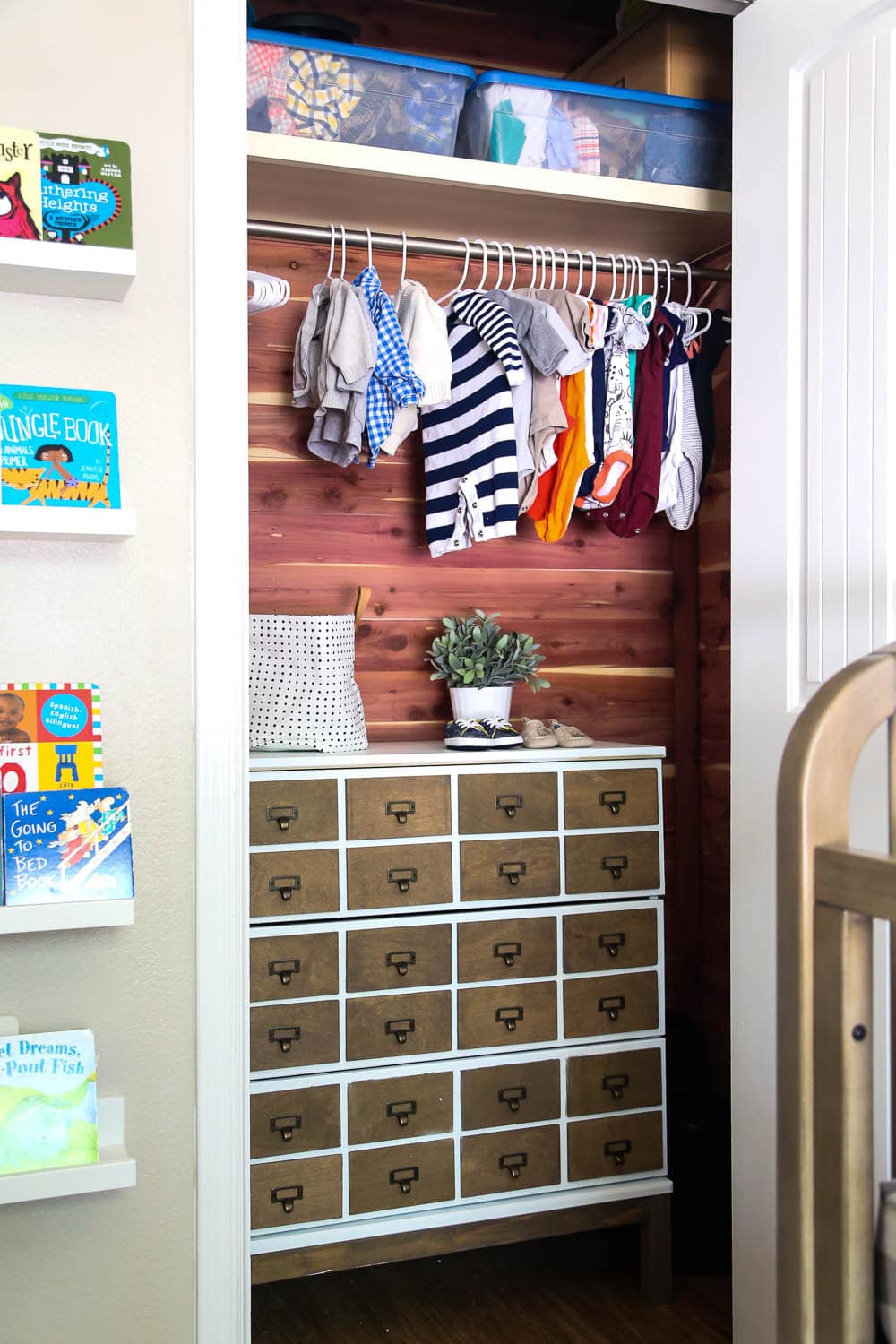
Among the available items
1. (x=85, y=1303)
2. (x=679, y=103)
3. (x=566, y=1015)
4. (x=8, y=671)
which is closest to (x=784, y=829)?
(x=8, y=671)

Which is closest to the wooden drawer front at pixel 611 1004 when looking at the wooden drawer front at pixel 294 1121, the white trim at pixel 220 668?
the wooden drawer front at pixel 294 1121

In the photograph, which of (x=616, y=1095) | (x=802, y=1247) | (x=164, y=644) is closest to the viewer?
(x=802, y=1247)

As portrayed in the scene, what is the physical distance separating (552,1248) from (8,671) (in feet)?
5.96

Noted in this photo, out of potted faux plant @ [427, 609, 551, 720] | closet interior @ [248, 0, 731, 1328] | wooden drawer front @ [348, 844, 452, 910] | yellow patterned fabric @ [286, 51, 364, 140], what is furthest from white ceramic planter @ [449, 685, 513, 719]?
yellow patterned fabric @ [286, 51, 364, 140]

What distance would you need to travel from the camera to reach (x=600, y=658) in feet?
9.58

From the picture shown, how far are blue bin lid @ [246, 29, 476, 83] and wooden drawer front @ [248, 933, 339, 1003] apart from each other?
5.05ft

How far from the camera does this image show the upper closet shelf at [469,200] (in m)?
2.21

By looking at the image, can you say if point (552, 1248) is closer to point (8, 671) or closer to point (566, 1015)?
point (566, 1015)

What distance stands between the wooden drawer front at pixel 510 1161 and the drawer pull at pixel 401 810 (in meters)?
0.60

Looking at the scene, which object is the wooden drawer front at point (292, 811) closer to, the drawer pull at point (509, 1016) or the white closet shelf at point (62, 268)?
the drawer pull at point (509, 1016)

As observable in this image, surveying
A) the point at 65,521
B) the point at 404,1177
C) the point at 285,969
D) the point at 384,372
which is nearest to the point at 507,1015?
the point at 404,1177

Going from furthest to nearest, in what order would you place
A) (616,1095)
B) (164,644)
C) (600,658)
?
1. (600,658)
2. (616,1095)
3. (164,644)

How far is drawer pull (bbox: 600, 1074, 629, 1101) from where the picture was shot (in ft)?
7.69

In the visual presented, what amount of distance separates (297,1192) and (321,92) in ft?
6.31
